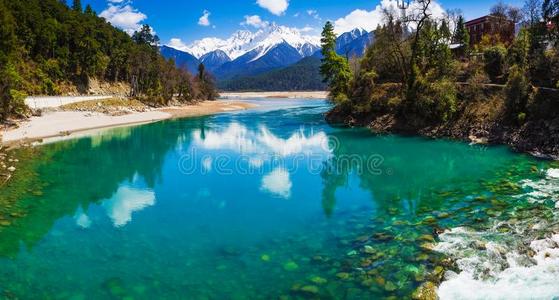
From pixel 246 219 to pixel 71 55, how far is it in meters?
93.5

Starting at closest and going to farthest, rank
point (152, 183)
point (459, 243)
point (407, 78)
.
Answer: point (459, 243) → point (152, 183) → point (407, 78)

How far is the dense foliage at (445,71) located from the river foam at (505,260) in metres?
24.6

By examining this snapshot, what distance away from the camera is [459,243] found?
15.4 m

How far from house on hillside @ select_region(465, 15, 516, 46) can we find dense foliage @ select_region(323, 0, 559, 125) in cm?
178

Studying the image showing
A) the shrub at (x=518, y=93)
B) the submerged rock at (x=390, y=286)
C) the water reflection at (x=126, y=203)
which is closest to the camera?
the submerged rock at (x=390, y=286)

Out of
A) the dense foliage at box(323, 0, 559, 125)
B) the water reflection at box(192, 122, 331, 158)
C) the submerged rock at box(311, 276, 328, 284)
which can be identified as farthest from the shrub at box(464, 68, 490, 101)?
the submerged rock at box(311, 276, 328, 284)

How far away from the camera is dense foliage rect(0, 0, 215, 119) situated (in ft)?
263

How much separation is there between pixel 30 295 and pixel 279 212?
11.7 metres

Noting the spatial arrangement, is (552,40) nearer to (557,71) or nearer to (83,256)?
(557,71)

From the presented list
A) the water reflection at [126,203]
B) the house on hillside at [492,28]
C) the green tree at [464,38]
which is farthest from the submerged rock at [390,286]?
the house on hillside at [492,28]

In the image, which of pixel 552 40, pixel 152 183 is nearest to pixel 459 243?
pixel 152 183

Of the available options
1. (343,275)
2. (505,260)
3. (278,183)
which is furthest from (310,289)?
(278,183)

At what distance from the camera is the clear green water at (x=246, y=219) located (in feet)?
43.7

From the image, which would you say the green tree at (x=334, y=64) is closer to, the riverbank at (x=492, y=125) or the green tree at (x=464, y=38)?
the riverbank at (x=492, y=125)
